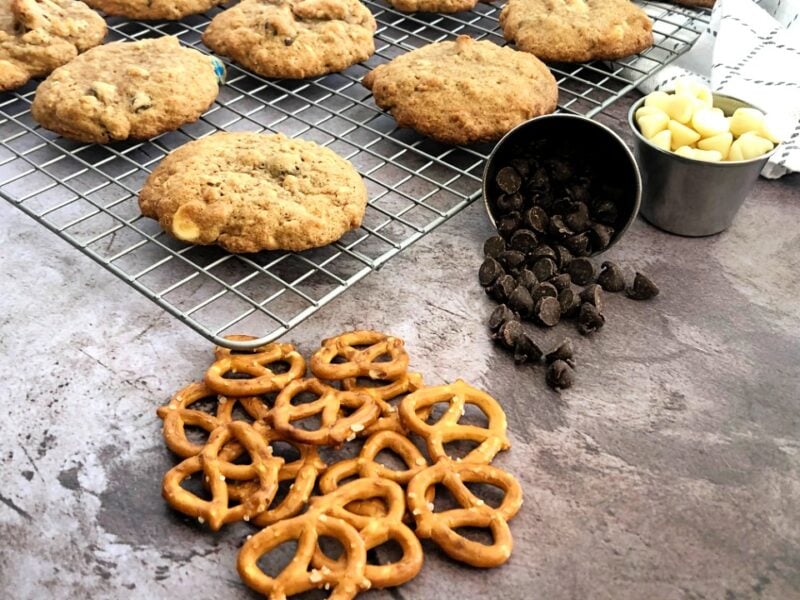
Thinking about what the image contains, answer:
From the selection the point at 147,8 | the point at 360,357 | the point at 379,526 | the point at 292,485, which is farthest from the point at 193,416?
the point at 147,8

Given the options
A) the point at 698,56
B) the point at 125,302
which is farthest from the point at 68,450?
the point at 698,56

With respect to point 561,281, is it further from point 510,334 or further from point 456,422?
point 456,422

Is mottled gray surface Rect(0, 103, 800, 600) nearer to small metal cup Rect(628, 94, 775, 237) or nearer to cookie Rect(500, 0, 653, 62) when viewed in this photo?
small metal cup Rect(628, 94, 775, 237)

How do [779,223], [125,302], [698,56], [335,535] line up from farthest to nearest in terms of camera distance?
[698,56], [779,223], [125,302], [335,535]

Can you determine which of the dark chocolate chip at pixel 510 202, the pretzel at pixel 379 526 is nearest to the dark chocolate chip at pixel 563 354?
the dark chocolate chip at pixel 510 202

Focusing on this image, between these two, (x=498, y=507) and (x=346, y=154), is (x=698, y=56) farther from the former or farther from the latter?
(x=498, y=507)

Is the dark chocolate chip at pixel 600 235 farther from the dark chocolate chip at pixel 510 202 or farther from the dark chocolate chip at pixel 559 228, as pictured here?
the dark chocolate chip at pixel 510 202
